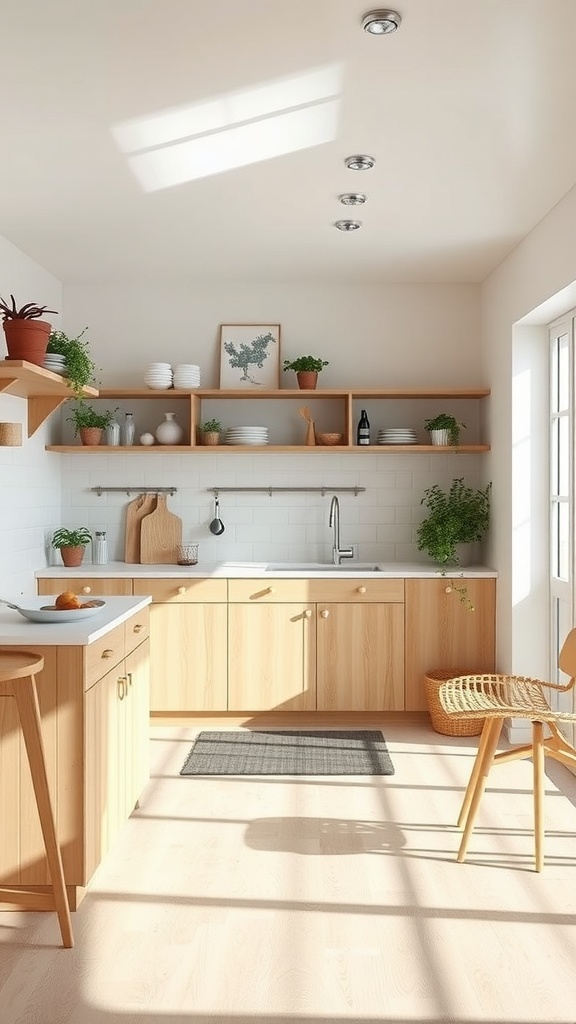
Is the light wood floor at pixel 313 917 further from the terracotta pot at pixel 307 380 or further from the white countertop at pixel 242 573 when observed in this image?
the terracotta pot at pixel 307 380

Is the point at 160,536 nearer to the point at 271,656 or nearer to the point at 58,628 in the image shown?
the point at 271,656

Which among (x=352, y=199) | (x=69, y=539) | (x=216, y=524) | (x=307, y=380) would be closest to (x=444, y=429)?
(x=307, y=380)

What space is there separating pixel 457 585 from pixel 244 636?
3.97 ft

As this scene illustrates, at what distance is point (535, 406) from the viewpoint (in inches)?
189

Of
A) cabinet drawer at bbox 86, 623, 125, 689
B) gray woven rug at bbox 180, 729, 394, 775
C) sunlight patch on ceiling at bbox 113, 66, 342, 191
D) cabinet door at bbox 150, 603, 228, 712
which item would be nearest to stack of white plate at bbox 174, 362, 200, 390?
cabinet door at bbox 150, 603, 228, 712

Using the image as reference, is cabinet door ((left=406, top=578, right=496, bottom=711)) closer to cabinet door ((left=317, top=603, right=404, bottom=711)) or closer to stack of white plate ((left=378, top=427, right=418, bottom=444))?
cabinet door ((left=317, top=603, right=404, bottom=711))

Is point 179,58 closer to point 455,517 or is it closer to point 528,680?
point 528,680

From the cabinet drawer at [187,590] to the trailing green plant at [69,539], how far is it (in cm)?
49

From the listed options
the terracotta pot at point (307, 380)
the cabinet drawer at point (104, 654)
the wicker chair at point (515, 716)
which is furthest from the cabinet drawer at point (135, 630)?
the terracotta pot at point (307, 380)

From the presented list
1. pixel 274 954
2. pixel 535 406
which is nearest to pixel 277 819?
pixel 274 954

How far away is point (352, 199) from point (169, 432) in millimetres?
1934

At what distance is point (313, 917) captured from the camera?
2.86 meters

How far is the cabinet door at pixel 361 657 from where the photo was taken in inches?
198

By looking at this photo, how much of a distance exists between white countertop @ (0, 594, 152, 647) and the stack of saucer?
1.00 metres
